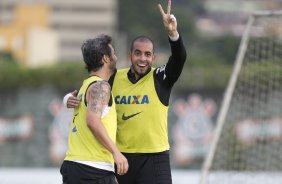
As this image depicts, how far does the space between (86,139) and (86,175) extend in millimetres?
265

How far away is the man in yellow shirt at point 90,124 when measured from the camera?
6723mm

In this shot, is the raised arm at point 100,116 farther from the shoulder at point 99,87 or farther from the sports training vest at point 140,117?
the sports training vest at point 140,117

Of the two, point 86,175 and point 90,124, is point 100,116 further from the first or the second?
point 86,175

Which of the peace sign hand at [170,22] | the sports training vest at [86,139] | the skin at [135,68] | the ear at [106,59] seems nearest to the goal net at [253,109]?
the skin at [135,68]

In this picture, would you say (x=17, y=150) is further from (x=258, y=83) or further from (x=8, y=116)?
(x=258, y=83)

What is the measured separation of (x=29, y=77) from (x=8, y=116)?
2371mm

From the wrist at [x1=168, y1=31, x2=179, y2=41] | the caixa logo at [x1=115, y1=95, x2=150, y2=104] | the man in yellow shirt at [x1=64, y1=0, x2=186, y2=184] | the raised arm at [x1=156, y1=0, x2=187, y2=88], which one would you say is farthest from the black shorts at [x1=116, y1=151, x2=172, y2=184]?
the wrist at [x1=168, y1=31, x2=179, y2=41]

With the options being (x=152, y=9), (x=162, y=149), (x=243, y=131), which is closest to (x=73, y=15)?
(x=152, y=9)

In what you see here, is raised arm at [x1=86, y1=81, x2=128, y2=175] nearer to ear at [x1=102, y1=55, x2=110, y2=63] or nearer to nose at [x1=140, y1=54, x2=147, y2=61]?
ear at [x1=102, y1=55, x2=110, y2=63]

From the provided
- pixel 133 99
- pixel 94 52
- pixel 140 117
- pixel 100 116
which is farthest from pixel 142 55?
pixel 100 116

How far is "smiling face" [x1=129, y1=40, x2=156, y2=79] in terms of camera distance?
24.3 ft

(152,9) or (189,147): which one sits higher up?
(152,9)

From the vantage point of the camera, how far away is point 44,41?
84.8 metres

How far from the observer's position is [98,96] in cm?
670
